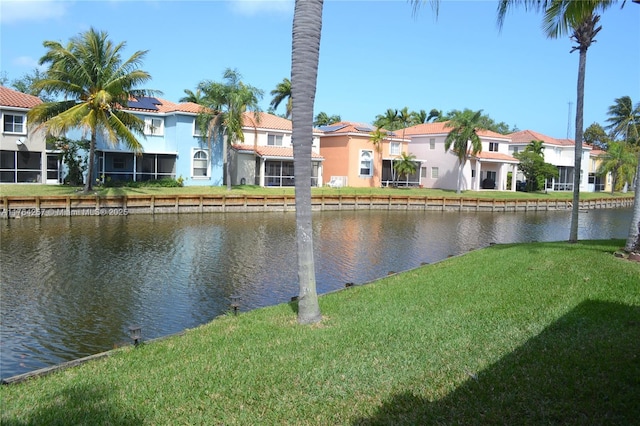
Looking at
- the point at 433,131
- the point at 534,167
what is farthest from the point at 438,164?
the point at 534,167

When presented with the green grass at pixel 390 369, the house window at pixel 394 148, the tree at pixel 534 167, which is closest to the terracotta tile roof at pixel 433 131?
the house window at pixel 394 148

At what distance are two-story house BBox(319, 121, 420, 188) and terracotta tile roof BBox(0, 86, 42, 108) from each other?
2556cm

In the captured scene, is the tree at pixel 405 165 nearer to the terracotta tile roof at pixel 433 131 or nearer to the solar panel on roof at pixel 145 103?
the terracotta tile roof at pixel 433 131

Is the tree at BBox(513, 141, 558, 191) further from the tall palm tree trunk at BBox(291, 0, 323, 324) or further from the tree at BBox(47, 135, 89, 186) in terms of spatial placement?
the tall palm tree trunk at BBox(291, 0, 323, 324)

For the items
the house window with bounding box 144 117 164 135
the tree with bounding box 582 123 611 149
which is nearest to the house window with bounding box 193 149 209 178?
the house window with bounding box 144 117 164 135

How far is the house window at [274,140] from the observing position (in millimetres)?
47094

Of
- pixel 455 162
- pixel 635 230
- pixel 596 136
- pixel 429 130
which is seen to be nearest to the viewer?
pixel 635 230

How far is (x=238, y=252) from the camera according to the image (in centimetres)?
2131

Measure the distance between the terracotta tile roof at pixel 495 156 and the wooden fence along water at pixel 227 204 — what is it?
723 cm

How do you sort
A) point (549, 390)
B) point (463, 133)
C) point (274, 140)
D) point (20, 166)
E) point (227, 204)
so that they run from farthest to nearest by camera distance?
point (463, 133) < point (274, 140) < point (227, 204) < point (20, 166) < point (549, 390)

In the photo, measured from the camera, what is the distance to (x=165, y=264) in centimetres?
1859

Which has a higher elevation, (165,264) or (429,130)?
(429,130)

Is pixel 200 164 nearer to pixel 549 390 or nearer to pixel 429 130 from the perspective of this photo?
pixel 429 130

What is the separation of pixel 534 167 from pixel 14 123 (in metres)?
50.3
